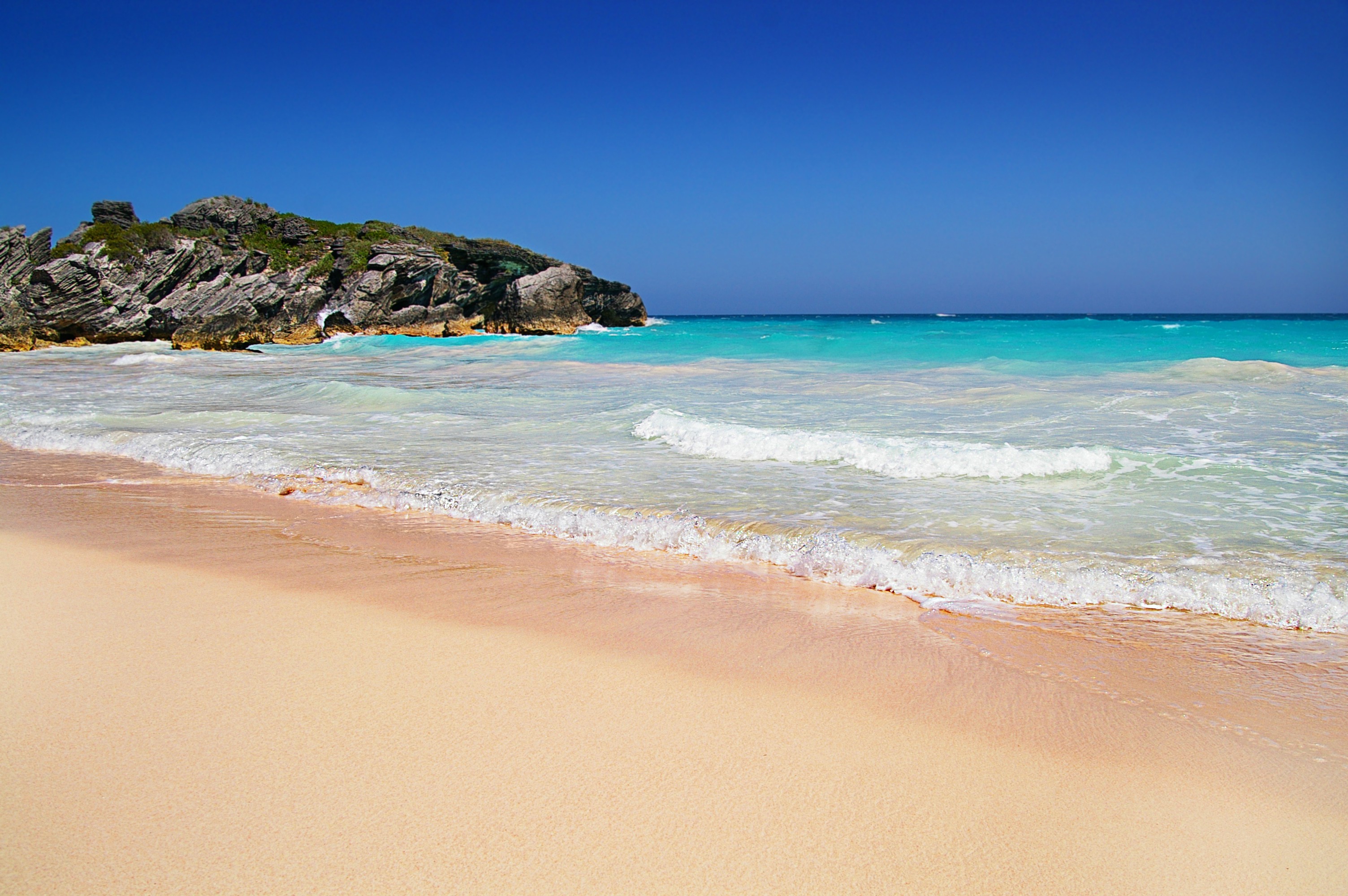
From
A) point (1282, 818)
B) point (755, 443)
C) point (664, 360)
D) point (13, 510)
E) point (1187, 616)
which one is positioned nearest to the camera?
point (1282, 818)

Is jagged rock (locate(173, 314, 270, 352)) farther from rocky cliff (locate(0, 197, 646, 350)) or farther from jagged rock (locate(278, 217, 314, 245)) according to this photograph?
jagged rock (locate(278, 217, 314, 245))

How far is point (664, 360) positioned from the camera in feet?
76.4

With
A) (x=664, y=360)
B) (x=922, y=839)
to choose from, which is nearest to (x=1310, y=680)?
(x=922, y=839)

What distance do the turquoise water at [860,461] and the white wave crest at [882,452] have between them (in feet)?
0.10

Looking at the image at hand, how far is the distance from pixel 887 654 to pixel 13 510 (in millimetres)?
6473

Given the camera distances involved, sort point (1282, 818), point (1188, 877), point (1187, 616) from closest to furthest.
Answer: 1. point (1188, 877)
2. point (1282, 818)
3. point (1187, 616)

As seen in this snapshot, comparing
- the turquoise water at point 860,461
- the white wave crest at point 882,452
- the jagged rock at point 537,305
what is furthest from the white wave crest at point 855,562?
the jagged rock at point 537,305

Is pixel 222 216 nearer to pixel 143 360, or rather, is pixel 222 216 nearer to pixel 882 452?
pixel 143 360

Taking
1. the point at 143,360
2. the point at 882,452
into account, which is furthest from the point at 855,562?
the point at 143,360

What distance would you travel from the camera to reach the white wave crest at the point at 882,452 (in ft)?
21.9

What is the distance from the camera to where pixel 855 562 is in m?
4.36

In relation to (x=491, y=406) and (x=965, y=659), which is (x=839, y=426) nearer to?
(x=491, y=406)

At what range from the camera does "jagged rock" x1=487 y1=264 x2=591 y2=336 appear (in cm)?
4275

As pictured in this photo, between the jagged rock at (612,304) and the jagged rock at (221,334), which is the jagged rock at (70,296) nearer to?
the jagged rock at (221,334)
